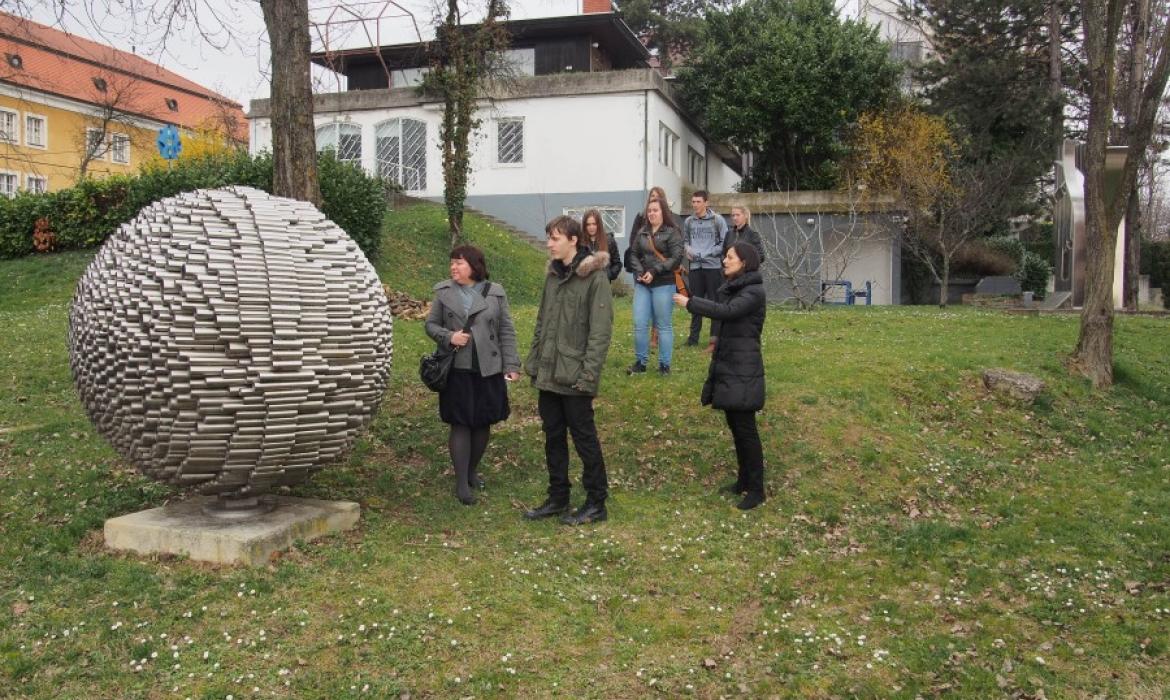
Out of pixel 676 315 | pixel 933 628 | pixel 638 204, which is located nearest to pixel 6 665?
pixel 933 628

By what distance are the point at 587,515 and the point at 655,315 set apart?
3613mm

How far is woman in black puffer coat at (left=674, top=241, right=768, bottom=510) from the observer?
6660 mm

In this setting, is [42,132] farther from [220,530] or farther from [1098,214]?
[1098,214]

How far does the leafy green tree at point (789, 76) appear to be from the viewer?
28125mm

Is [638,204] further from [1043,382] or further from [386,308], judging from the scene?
[386,308]

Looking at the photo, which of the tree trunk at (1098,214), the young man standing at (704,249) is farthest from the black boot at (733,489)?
the tree trunk at (1098,214)

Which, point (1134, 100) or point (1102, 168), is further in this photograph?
point (1134, 100)

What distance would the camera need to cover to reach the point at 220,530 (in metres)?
5.48

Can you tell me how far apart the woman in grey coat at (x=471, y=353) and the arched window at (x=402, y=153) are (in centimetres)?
2200

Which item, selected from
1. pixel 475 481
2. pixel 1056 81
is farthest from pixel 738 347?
pixel 1056 81

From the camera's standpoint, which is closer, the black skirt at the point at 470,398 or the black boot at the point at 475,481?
the black skirt at the point at 470,398

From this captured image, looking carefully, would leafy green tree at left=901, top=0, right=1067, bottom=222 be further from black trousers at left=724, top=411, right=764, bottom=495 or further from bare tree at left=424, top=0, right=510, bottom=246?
black trousers at left=724, top=411, right=764, bottom=495

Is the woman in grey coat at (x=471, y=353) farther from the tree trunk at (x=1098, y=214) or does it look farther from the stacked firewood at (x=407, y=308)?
the tree trunk at (x=1098, y=214)

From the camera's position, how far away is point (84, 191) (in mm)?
20125
